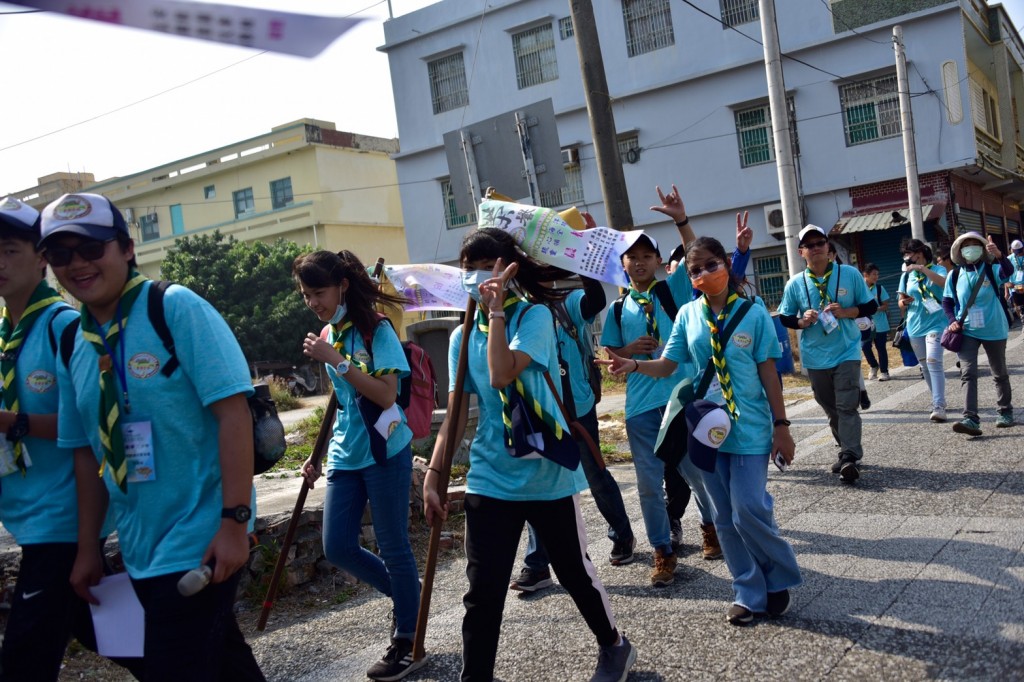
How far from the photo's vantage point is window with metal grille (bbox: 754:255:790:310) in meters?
25.5

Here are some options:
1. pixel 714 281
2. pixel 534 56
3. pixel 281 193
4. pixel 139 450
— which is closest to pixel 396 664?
pixel 139 450

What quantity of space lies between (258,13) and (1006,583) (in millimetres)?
4327

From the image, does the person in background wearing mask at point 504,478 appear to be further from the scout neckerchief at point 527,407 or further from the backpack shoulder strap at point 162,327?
the backpack shoulder strap at point 162,327

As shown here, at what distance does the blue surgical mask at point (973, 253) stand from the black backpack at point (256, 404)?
24.6 feet

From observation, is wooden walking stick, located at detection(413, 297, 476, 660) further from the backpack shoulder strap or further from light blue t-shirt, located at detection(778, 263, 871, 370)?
light blue t-shirt, located at detection(778, 263, 871, 370)

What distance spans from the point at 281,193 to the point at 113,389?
36166 millimetres

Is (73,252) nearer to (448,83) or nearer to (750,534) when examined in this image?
(750,534)

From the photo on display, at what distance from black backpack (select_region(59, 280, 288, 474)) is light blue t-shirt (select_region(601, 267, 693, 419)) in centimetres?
288

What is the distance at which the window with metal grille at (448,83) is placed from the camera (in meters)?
28.8

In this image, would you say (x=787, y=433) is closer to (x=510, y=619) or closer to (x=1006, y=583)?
(x=1006, y=583)

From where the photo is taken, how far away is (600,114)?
1061 cm

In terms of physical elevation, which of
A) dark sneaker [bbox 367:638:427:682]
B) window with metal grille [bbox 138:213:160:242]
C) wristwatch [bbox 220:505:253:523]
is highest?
window with metal grille [bbox 138:213:160:242]

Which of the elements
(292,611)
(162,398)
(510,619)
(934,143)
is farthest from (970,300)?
(934,143)

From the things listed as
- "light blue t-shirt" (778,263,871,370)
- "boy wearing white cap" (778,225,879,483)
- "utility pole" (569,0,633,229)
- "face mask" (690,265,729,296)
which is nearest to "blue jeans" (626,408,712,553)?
"face mask" (690,265,729,296)
